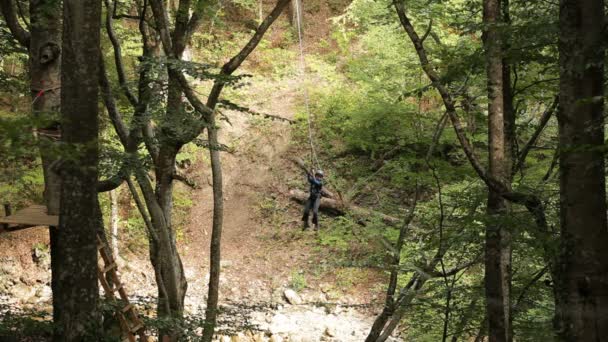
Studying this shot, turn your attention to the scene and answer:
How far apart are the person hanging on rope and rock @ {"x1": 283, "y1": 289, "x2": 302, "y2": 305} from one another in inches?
84.5

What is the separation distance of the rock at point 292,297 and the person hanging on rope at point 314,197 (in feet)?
7.04

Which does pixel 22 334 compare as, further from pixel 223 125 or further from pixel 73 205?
pixel 223 125

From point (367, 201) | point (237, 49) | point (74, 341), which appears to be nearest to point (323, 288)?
point (367, 201)

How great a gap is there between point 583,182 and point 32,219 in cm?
499

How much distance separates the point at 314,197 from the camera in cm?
1368

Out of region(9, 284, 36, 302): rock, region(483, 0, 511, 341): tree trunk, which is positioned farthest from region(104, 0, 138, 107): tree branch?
region(9, 284, 36, 302): rock

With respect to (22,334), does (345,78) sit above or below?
above

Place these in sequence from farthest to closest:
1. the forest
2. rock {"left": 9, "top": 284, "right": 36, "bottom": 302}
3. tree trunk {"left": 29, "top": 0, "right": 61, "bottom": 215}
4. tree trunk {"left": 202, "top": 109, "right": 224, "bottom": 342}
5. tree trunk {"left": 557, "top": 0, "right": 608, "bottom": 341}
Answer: rock {"left": 9, "top": 284, "right": 36, "bottom": 302}, tree trunk {"left": 202, "top": 109, "right": 224, "bottom": 342}, tree trunk {"left": 29, "top": 0, "right": 61, "bottom": 215}, the forest, tree trunk {"left": 557, "top": 0, "right": 608, "bottom": 341}

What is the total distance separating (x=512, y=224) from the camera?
4.84 metres

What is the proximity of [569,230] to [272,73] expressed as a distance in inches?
679

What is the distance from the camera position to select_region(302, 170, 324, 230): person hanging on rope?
42.7ft

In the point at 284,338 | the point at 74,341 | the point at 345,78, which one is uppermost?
the point at 345,78

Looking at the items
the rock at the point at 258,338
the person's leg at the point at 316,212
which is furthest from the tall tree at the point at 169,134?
the person's leg at the point at 316,212

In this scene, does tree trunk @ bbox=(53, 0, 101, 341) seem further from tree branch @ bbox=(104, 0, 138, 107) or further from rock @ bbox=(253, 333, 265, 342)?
rock @ bbox=(253, 333, 265, 342)
